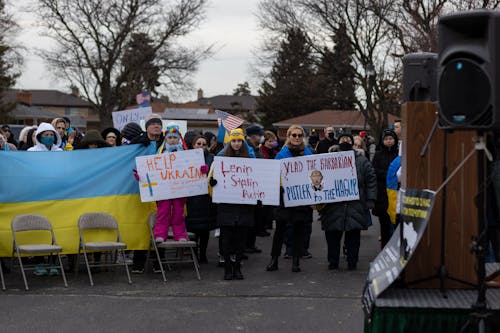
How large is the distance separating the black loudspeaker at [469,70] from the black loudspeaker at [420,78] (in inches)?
45.2

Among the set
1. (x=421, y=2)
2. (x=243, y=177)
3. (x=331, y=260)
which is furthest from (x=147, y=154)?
(x=421, y=2)

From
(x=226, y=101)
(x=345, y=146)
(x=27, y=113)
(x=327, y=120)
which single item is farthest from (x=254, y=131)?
(x=226, y=101)

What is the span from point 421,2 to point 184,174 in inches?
892

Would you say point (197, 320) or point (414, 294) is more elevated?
point (414, 294)

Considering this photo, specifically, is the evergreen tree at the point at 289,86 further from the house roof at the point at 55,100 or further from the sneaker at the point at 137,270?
the house roof at the point at 55,100

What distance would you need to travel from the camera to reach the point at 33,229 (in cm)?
931

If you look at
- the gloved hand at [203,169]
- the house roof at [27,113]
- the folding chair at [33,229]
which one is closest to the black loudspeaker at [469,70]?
the gloved hand at [203,169]

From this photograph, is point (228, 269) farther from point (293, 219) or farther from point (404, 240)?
point (404, 240)

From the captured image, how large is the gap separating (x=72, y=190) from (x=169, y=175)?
131cm

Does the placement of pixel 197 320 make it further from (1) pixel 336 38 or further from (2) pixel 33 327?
(1) pixel 336 38

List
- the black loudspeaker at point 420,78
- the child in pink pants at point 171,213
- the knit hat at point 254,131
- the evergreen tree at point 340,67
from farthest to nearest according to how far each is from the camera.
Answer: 1. the evergreen tree at point 340,67
2. the knit hat at point 254,131
3. the child in pink pants at point 171,213
4. the black loudspeaker at point 420,78

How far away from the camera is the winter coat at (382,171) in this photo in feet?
36.9

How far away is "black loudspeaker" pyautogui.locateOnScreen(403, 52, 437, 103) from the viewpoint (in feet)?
20.3

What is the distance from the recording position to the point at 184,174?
979cm
